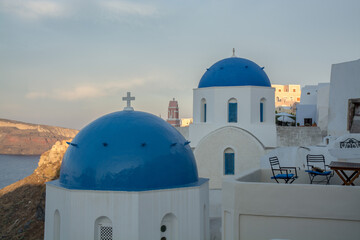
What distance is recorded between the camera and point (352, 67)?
1850 cm

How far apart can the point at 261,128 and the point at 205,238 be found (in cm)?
852

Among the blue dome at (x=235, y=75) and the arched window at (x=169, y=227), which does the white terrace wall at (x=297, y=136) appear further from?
the arched window at (x=169, y=227)

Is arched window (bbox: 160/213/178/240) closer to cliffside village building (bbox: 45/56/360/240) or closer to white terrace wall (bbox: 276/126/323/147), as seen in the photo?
cliffside village building (bbox: 45/56/360/240)

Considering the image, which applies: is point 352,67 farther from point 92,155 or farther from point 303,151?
point 92,155

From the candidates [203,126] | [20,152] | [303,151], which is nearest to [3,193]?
[203,126]

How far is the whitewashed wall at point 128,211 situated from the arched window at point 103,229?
15cm

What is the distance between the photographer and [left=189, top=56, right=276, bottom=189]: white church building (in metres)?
17.5

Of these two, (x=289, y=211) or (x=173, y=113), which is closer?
(x=289, y=211)

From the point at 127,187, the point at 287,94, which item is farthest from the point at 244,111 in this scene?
the point at 287,94

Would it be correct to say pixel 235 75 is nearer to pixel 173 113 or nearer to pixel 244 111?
pixel 244 111

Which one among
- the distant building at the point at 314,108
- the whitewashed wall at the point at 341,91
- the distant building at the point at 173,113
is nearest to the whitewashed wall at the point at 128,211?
the whitewashed wall at the point at 341,91

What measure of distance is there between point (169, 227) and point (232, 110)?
30.6ft

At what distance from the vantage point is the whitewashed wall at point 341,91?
18.2 m

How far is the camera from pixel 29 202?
3472 cm
